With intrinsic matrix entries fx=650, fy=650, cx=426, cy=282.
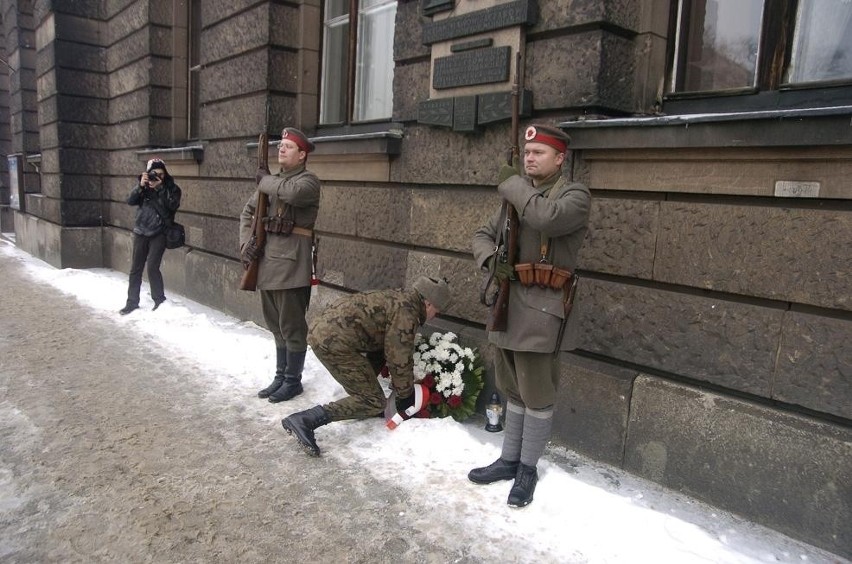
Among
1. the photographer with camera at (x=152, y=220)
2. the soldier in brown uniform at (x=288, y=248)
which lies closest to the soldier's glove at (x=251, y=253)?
the soldier in brown uniform at (x=288, y=248)

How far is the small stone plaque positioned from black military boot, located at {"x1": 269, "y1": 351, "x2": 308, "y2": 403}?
124 inches

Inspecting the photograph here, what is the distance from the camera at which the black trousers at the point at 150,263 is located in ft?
24.9

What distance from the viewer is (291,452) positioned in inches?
149

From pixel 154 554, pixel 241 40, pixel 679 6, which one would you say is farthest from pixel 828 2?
pixel 241 40

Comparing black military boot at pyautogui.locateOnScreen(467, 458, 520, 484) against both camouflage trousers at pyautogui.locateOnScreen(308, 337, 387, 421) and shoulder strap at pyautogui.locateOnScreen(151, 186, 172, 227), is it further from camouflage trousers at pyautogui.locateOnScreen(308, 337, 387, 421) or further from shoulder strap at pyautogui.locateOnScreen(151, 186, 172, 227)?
shoulder strap at pyautogui.locateOnScreen(151, 186, 172, 227)

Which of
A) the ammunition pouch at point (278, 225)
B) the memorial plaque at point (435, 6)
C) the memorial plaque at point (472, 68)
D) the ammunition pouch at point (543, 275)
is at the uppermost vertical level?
the memorial plaque at point (435, 6)

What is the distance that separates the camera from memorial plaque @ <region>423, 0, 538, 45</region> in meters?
3.90

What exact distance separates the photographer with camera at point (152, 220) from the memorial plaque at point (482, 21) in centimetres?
420

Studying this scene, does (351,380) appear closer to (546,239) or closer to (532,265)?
(532,265)

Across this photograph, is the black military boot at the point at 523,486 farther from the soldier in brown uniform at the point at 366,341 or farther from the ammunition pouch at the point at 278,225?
the ammunition pouch at the point at 278,225

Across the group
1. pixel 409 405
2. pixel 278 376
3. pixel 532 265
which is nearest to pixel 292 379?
pixel 278 376

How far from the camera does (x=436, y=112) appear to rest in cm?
450

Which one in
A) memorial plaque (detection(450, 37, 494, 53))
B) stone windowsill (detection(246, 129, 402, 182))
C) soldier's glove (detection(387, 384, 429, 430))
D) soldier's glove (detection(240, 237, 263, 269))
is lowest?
soldier's glove (detection(387, 384, 429, 430))

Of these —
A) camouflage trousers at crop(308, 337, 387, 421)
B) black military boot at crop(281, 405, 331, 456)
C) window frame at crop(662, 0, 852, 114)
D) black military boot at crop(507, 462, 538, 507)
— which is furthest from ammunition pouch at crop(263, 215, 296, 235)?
window frame at crop(662, 0, 852, 114)
